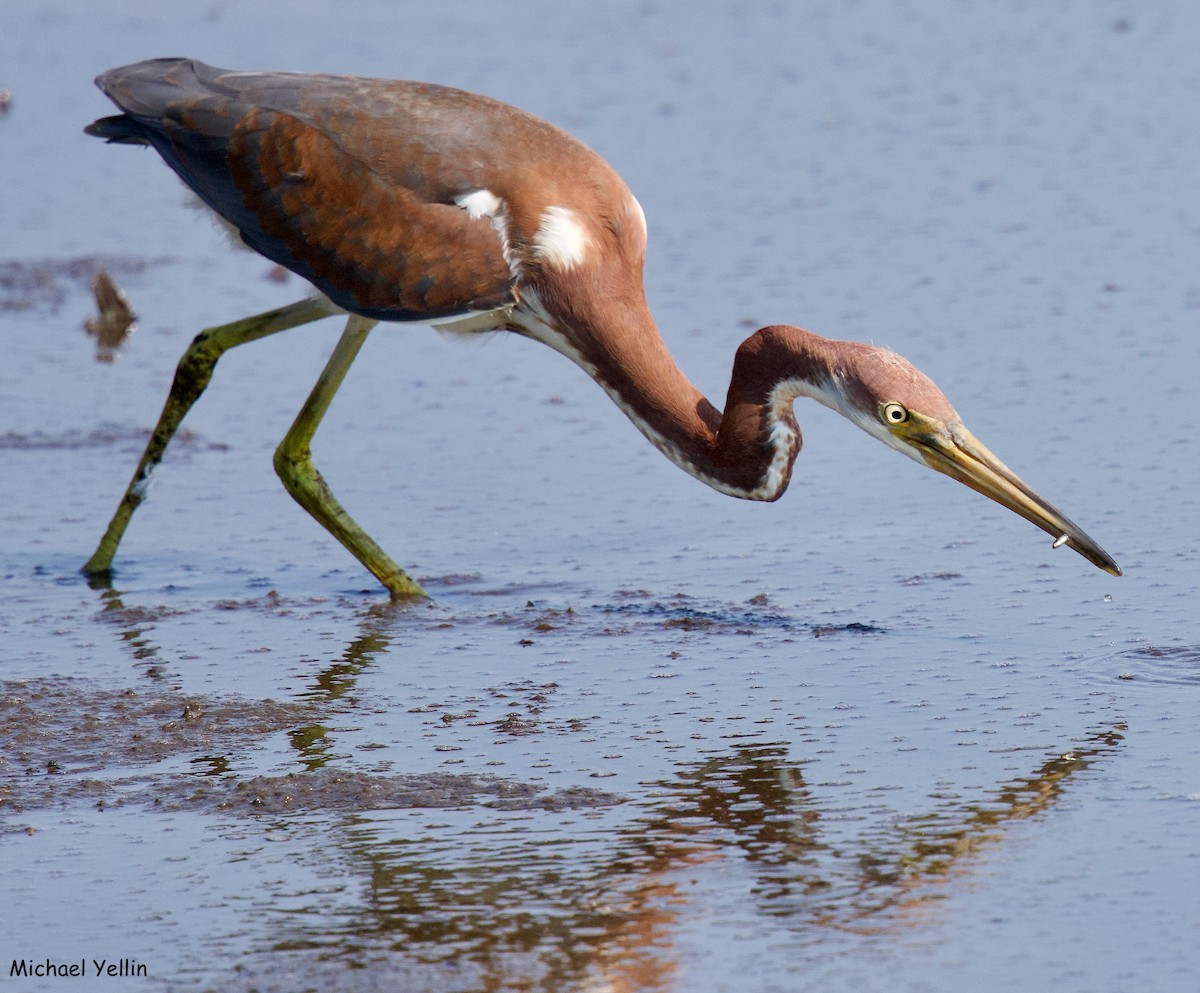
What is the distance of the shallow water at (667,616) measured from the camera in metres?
3.66

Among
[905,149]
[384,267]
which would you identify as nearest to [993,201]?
[905,149]

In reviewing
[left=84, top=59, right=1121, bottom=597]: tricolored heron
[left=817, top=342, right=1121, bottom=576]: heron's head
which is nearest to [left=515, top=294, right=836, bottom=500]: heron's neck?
[left=84, top=59, right=1121, bottom=597]: tricolored heron

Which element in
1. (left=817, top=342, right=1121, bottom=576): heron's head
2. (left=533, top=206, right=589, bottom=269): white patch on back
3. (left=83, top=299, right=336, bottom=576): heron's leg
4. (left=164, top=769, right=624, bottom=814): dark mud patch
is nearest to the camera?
(left=164, top=769, right=624, bottom=814): dark mud patch

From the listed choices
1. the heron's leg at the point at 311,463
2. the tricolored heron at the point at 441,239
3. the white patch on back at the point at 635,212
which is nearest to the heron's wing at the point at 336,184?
the tricolored heron at the point at 441,239

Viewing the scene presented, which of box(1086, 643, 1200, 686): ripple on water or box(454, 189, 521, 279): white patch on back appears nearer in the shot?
box(1086, 643, 1200, 686): ripple on water

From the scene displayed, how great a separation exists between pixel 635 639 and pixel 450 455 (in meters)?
1.83

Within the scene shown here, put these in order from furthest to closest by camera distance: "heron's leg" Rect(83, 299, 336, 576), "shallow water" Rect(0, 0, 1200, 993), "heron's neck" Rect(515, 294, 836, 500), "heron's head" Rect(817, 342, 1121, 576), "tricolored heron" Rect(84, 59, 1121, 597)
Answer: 1. "heron's leg" Rect(83, 299, 336, 576)
2. "tricolored heron" Rect(84, 59, 1121, 597)
3. "heron's neck" Rect(515, 294, 836, 500)
4. "heron's head" Rect(817, 342, 1121, 576)
5. "shallow water" Rect(0, 0, 1200, 993)

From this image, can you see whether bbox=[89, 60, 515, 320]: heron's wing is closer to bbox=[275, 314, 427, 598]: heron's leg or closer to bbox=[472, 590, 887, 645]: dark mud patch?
bbox=[275, 314, 427, 598]: heron's leg

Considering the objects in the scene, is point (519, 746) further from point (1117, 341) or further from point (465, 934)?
point (1117, 341)

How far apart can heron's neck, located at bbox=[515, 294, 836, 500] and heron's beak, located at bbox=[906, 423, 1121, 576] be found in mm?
357

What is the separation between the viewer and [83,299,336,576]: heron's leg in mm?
6254

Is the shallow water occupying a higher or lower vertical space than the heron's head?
lower

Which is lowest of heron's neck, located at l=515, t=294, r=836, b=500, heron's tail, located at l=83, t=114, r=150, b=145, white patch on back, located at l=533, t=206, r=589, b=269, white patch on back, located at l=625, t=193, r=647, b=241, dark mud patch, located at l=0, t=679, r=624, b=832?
dark mud patch, located at l=0, t=679, r=624, b=832

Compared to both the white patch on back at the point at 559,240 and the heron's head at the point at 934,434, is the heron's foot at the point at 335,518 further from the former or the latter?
the heron's head at the point at 934,434
